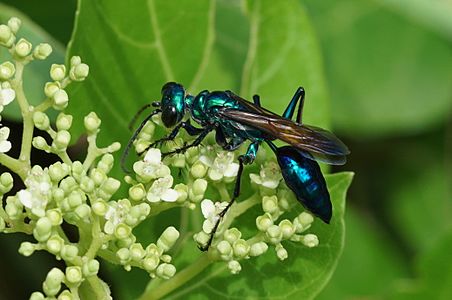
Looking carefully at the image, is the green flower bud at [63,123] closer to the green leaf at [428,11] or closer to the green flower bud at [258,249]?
the green flower bud at [258,249]

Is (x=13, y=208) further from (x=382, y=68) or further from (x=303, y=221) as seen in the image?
(x=382, y=68)

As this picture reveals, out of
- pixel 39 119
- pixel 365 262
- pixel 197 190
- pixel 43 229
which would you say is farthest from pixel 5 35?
pixel 365 262

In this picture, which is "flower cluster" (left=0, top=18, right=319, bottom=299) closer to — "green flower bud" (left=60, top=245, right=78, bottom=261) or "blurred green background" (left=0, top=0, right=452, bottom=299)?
"green flower bud" (left=60, top=245, right=78, bottom=261)

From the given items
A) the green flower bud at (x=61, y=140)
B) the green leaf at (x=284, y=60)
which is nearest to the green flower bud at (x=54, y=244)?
the green flower bud at (x=61, y=140)

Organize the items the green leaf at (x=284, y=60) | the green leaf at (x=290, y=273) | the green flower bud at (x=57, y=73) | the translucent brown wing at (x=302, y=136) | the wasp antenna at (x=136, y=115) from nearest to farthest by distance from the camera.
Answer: the green flower bud at (x=57, y=73) → the green leaf at (x=290, y=273) → the translucent brown wing at (x=302, y=136) → the wasp antenna at (x=136, y=115) → the green leaf at (x=284, y=60)

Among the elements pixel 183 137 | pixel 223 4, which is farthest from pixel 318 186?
pixel 223 4

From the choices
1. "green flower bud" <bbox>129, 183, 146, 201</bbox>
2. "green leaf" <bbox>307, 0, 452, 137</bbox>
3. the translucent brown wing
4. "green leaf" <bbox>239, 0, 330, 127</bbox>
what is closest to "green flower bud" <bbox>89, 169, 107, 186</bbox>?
"green flower bud" <bbox>129, 183, 146, 201</bbox>
